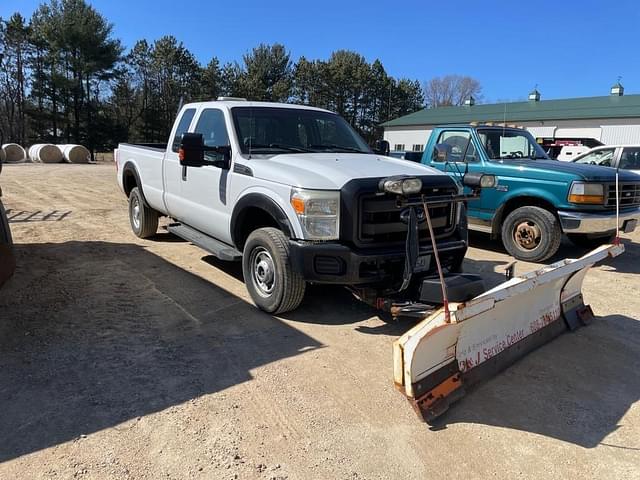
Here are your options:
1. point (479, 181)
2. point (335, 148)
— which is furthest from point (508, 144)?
point (335, 148)

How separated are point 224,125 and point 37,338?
112 inches

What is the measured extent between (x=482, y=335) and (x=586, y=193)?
4314 millimetres

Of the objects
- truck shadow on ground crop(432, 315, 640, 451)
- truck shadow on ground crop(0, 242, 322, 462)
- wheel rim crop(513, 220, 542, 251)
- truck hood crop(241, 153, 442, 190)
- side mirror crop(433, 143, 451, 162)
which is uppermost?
side mirror crop(433, 143, 451, 162)

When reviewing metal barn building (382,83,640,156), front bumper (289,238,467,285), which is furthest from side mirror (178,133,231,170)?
metal barn building (382,83,640,156)

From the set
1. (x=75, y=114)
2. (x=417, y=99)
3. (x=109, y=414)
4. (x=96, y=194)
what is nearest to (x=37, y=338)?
(x=109, y=414)

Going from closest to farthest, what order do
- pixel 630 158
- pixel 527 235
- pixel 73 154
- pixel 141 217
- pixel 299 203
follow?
1. pixel 299 203
2. pixel 527 235
3. pixel 141 217
4. pixel 630 158
5. pixel 73 154

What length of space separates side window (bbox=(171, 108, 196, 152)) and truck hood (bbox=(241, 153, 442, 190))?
182cm

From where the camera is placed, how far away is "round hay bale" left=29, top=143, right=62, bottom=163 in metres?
30.1

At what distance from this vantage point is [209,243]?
5.66 meters

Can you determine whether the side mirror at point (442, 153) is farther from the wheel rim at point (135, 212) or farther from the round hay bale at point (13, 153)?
the round hay bale at point (13, 153)

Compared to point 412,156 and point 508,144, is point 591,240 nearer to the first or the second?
point 508,144

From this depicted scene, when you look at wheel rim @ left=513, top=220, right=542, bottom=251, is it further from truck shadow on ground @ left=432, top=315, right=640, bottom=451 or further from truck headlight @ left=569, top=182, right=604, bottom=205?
truck shadow on ground @ left=432, top=315, right=640, bottom=451

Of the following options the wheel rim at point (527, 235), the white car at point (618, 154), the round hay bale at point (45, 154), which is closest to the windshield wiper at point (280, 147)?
the wheel rim at point (527, 235)

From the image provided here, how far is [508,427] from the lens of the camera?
3.14 m
